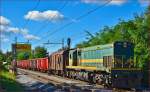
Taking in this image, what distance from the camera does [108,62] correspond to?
92.2 ft

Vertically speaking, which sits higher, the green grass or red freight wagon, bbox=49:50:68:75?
red freight wagon, bbox=49:50:68:75

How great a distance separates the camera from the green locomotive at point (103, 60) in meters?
27.1

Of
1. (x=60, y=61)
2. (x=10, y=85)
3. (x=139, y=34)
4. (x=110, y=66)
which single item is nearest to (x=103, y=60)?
(x=110, y=66)

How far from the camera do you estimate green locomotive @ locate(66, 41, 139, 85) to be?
89.0ft

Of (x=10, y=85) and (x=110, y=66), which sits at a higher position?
(x=110, y=66)

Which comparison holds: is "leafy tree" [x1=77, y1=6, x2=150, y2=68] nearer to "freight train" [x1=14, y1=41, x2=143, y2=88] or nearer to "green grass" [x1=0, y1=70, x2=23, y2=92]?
Answer: "freight train" [x1=14, y1=41, x2=143, y2=88]

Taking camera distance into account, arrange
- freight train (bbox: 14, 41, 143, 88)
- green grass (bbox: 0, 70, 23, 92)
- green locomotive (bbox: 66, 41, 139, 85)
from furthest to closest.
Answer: green locomotive (bbox: 66, 41, 139, 85)
freight train (bbox: 14, 41, 143, 88)
green grass (bbox: 0, 70, 23, 92)

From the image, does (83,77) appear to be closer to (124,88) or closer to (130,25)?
(124,88)

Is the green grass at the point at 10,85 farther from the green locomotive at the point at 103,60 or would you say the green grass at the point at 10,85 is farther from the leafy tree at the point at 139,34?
the leafy tree at the point at 139,34

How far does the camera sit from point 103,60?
95.1 ft

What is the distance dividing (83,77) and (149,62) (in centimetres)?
609

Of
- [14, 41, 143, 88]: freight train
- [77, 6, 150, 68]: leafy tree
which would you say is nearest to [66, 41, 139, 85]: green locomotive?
[14, 41, 143, 88]: freight train

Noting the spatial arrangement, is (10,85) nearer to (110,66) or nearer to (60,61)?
(110,66)

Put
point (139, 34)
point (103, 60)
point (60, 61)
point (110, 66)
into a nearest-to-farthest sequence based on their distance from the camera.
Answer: point (110, 66)
point (103, 60)
point (139, 34)
point (60, 61)
